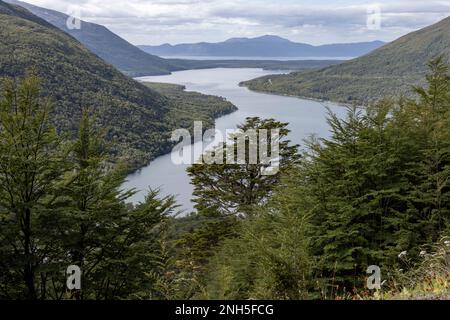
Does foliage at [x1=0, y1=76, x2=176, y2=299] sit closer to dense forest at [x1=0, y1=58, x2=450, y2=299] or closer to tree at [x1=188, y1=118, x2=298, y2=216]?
dense forest at [x1=0, y1=58, x2=450, y2=299]

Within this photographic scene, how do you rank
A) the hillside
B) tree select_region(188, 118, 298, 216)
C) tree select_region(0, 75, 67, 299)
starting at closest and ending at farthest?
tree select_region(0, 75, 67, 299) → tree select_region(188, 118, 298, 216) → the hillside

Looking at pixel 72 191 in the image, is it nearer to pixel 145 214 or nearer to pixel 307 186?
pixel 145 214

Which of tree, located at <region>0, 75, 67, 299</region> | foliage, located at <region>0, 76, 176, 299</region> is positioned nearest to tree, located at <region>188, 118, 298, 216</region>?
foliage, located at <region>0, 76, 176, 299</region>

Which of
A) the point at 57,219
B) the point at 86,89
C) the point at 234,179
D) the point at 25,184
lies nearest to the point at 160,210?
the point at 57,219

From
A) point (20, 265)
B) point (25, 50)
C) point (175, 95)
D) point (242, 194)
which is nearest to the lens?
point (20, 265)

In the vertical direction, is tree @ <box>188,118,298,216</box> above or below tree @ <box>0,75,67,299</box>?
below

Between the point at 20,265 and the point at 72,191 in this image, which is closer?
the point at 20,265

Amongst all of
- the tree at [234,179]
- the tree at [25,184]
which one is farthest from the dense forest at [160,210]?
the tree at [234,179]

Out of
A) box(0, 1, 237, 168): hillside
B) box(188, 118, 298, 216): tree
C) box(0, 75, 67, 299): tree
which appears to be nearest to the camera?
box(0, 75, 67, 299): tree
